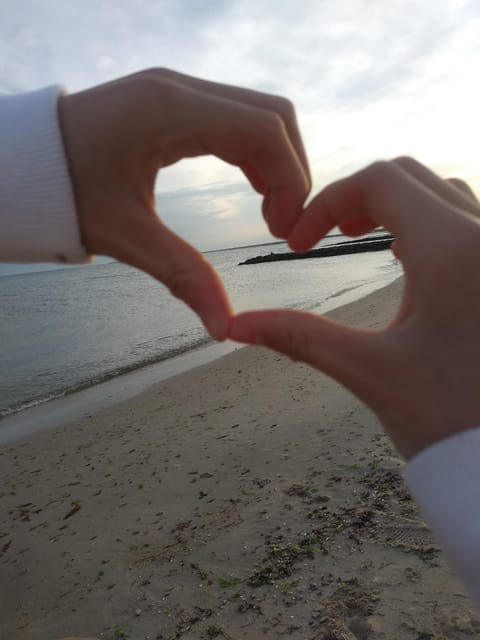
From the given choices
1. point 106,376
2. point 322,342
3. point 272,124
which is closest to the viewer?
point 322,342

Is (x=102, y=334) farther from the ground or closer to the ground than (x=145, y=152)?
closer to the ground

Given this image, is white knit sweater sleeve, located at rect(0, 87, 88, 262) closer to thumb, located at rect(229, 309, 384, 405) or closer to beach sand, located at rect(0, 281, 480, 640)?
thumb, located at rect(229, 309, 384, 405)

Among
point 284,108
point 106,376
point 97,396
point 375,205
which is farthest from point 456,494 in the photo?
point 106,376

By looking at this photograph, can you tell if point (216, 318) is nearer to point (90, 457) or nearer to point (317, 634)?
point (317, 634)

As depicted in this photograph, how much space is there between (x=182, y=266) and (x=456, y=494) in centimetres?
Answer: 74

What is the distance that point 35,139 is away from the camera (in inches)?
45.1

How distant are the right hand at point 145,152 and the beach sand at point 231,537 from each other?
200 cm

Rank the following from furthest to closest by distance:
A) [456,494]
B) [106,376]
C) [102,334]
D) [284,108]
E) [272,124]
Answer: [102,334]
[106,376]
[284,108]
[272,124]
[456,494]

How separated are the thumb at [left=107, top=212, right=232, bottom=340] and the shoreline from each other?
6.63 metres

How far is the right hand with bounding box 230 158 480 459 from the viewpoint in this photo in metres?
0.97

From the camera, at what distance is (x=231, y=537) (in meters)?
3.22

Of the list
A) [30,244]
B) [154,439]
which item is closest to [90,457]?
[154,439]

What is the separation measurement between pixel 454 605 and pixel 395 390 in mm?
1908

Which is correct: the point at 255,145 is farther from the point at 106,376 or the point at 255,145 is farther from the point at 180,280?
the point at 106,376
